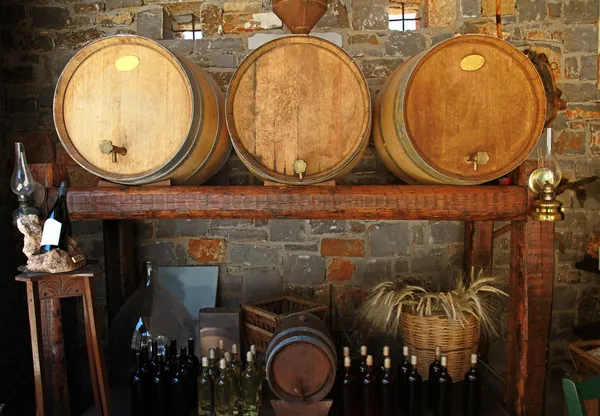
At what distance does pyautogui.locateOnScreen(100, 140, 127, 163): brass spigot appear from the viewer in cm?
187

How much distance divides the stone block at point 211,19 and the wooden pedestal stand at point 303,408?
85.1 inches

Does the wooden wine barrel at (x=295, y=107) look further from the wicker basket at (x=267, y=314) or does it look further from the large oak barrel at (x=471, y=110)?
the wicker basket at (x=267, y=314)

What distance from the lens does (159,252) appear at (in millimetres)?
2883

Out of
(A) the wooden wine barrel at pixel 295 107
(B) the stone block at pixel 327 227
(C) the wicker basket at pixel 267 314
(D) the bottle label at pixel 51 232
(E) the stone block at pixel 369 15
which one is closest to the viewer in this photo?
(D) the bottle label at pixel 51 232

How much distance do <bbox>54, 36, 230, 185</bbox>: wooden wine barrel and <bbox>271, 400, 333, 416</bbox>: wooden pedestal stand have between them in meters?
1.16

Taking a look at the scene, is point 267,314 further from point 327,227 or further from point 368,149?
point 368,149

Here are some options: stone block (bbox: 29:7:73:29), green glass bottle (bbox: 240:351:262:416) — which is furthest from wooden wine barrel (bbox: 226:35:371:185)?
stone block (bbox: 29:7:73:29)

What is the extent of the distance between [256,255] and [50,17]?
77.4 inches

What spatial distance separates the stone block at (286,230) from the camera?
285cm

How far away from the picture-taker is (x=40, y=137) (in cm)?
279

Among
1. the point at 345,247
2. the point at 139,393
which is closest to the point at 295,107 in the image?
the point at 345,247

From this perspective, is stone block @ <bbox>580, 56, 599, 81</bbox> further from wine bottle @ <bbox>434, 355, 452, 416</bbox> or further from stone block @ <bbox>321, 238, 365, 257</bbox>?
wine bottle @ <bbox>434, 355, 452, 416</bbox>

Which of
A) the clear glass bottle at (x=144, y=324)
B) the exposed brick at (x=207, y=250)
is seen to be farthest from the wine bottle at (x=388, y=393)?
the exposed brick at (x=207, y=250)

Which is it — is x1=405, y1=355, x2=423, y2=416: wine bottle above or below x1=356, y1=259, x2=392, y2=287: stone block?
below
